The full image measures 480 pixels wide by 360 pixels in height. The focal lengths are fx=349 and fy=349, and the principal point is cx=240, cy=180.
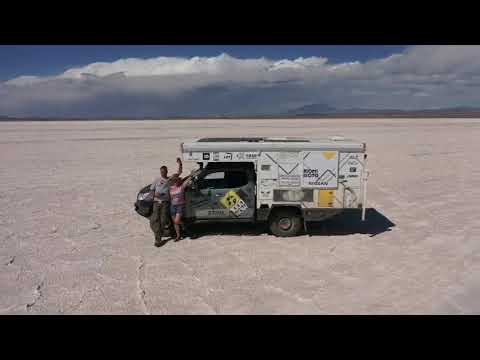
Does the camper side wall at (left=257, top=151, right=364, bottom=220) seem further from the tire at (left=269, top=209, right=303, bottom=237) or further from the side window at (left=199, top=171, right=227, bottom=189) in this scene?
the side window at (left=199, top=171, right=227, bottom=189)

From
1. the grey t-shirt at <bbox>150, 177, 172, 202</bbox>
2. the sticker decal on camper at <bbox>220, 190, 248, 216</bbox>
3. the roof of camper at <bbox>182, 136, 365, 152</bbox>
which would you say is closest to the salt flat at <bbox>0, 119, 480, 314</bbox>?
the sticker decal on camper at <bbox>220, 190, 248, 216</bbox>

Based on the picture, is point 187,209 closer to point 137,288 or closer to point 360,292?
point 137,288

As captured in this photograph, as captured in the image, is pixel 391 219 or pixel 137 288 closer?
pixel 137 288

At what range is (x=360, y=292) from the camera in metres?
6.25

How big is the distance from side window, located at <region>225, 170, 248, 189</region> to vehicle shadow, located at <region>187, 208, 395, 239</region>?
1.40 meters

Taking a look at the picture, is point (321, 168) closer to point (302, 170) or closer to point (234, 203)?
point (302, 170)

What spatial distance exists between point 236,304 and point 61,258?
4.50 metres

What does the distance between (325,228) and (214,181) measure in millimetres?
3444

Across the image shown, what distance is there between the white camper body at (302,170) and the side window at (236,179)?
395 millimetres

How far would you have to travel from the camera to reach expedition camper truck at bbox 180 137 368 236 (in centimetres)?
870

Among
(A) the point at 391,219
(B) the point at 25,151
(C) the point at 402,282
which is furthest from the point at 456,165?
(B) the point at 25,151
